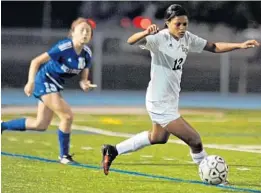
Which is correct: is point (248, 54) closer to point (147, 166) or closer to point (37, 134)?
point (37, 134)

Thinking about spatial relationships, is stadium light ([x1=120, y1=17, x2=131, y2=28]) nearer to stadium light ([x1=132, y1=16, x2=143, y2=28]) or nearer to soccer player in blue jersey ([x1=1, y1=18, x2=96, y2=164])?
stadium light ([x1=132, y1=16, x2=143, y2=28])

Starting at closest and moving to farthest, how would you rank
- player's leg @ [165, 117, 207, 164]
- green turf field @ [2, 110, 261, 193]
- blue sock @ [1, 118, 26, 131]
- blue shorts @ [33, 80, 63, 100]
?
green turf field @ [2, 110, 261, 193], player's leg @ [165, 117, 207, 164], blue shorts @ [33, 80, 63, 100], blue sock @ [1, 118, 26, 131]

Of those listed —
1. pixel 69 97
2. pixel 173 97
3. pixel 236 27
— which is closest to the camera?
pixel 173 97

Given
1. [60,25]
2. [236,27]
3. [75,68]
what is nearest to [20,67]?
[60,25]

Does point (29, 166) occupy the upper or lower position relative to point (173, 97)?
lower

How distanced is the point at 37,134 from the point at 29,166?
514 cm

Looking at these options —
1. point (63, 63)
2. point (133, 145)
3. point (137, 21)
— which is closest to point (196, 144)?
point (133, 145)

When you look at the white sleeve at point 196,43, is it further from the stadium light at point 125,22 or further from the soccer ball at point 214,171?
the stadium light at point 125,22

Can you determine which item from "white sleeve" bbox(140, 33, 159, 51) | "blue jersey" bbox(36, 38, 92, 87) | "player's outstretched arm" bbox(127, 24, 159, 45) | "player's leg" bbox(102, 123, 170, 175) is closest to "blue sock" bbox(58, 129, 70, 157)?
"blue jersey" bbox(36, 38, 92, 87)

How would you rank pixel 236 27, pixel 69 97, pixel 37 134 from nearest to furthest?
pixel 37 134, pixel 69 97, pixel 236 27

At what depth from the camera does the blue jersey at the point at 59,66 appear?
12609 millimetres

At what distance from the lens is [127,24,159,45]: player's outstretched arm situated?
9.78 metres

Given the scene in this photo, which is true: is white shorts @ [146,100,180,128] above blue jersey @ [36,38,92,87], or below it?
below

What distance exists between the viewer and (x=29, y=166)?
12.1m
